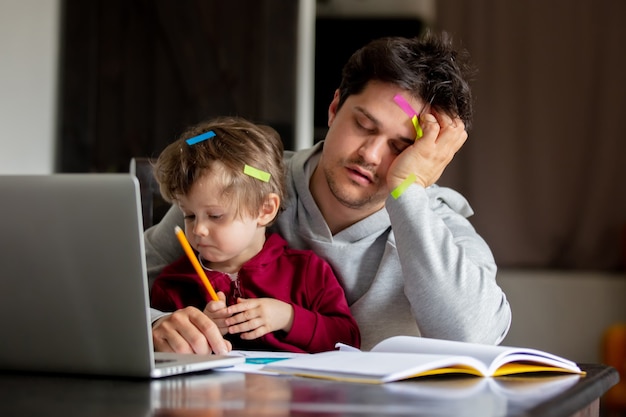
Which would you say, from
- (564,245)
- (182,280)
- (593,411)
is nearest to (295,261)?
(182,280)

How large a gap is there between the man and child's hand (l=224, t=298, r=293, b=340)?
Result: 18 cm

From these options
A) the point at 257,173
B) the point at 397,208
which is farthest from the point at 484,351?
the point at 257,173

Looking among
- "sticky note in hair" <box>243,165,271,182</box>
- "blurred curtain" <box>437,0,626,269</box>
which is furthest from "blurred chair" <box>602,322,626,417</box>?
"sticky note in hair" <box>243,165,271,182</box>

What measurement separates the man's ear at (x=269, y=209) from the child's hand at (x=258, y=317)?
Result: 0.68 ft

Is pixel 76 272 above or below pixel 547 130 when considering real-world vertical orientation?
above

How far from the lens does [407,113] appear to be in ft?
5.81

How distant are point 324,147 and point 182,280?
39 cm

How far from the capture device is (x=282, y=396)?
902 millimetres

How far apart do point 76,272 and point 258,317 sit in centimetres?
56

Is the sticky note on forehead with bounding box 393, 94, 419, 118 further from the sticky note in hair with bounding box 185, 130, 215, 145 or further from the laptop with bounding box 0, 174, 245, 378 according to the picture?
the laptop with bounding box 0, 174, 245, 378

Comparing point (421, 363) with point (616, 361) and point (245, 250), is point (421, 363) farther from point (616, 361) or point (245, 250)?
point (616, 361)

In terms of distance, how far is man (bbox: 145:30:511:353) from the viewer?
1617 mm

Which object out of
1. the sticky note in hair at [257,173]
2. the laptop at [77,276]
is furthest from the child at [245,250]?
the laptop at [77,276]

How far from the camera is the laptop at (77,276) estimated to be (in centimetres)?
94
